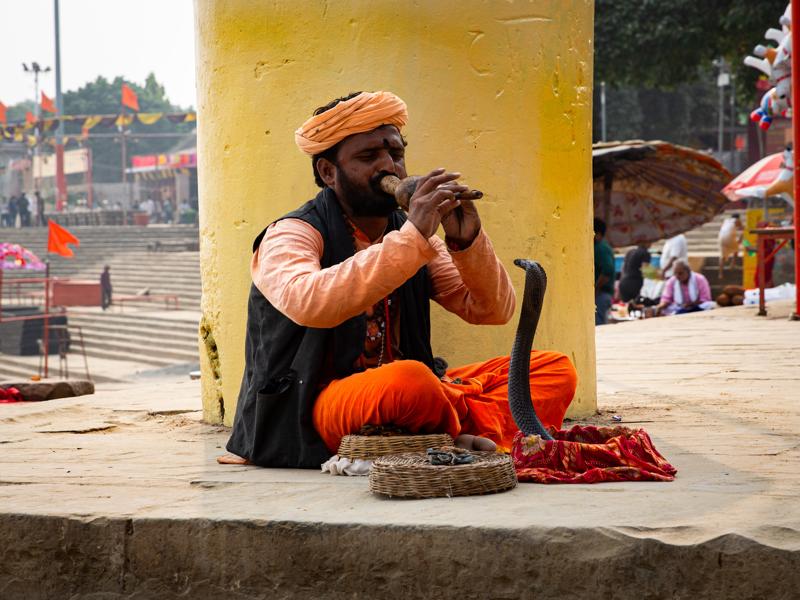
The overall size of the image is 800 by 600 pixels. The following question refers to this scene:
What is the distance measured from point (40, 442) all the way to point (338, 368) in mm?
1383

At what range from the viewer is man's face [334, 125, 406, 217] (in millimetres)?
3373

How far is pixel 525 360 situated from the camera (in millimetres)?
3271

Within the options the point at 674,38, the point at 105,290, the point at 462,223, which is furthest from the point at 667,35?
the point at 462,223

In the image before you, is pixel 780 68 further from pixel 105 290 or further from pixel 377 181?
pixel 105 290

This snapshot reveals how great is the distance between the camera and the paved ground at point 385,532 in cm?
229

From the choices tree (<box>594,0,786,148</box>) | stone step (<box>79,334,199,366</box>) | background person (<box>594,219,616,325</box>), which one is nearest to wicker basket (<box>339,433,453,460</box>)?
background person (<box>594,219,616,325</box>)

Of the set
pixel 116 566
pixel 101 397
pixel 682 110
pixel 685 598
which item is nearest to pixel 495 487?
pixel 685 598

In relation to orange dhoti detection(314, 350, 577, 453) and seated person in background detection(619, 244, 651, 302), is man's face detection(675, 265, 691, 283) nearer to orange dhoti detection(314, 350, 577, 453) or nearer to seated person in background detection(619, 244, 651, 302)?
seated person in background detection(619, 244, 651, 302)

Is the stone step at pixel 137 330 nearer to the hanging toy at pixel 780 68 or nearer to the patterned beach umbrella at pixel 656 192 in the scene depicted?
the patterned beach umbrella at pixel 656 192

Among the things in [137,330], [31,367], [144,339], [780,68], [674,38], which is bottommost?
[31,367]

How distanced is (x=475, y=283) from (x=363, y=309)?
1.58 ft

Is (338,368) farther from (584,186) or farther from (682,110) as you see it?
(682,110)

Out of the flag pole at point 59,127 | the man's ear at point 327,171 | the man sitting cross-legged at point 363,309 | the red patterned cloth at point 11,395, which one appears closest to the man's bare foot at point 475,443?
the man sitting cross-legged at point 363,309

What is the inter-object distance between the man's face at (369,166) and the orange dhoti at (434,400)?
1.66 ft
